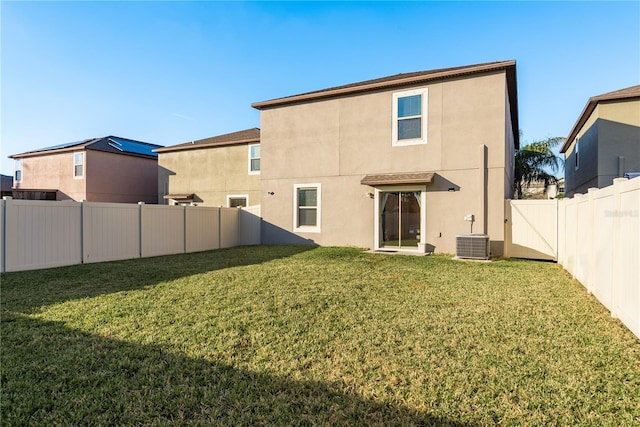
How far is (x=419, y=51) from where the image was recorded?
14.5m

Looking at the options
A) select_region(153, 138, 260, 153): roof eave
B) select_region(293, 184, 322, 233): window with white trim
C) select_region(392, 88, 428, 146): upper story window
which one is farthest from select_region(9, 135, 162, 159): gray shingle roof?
select_region(392, 88, 428, 146): upper story window

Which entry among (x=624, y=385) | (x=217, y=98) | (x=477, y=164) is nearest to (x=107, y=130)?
(x=217, y=98)

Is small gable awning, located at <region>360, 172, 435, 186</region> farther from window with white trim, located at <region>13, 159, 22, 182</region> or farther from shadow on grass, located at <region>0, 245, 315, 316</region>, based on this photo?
window with white trim, located at <region>13, 159, 22, 182</region>

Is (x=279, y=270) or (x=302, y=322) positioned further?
(x=279, y=270)

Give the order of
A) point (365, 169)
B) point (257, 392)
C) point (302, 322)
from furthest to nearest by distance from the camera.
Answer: point (365, 169)
point (302, 322)
point (257, 392)

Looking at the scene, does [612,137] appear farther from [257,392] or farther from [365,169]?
[257,392]

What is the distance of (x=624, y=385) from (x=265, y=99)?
48.1 ft

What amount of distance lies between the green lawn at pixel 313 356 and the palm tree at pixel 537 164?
62.0 ft

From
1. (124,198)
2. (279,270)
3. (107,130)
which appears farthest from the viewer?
(107,130)

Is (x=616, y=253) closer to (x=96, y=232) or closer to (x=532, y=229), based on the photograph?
(x=532, y=229)

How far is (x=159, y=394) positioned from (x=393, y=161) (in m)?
11.2

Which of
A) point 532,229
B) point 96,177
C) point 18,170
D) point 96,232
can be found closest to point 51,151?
point 96,177

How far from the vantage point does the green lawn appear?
97.0 inches

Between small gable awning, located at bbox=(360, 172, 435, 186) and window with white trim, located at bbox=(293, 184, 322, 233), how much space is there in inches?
92.1
